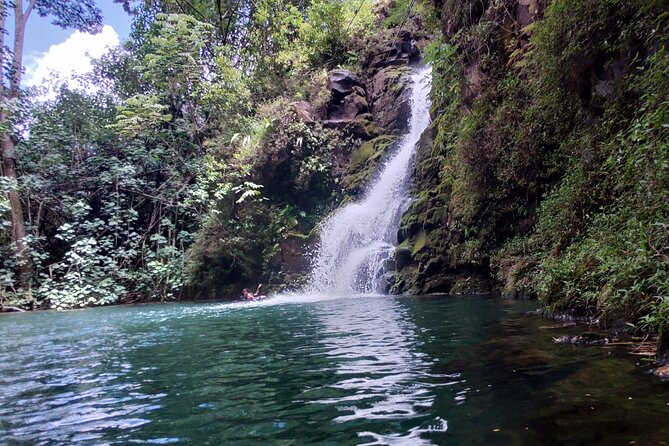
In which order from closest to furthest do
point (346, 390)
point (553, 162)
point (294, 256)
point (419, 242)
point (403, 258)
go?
point (346, 390)
point (553, 162)
point (419, 242)
point (403, 258)
point (294, 256)

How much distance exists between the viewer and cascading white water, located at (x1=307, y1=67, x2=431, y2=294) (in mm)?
14125

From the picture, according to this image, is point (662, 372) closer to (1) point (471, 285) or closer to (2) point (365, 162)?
(1) point (471, 285)

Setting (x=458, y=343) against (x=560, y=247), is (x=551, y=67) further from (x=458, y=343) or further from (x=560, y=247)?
(x=458, y=343)

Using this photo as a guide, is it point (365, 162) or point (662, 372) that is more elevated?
point (365, 162)

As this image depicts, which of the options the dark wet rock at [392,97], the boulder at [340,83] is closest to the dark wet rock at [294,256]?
the dark wet rock at [392,97]

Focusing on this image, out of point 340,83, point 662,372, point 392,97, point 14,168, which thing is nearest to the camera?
point 662,372

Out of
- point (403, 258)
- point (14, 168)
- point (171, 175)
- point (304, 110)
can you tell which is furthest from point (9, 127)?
point (403, 258)

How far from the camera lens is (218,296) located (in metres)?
18.4

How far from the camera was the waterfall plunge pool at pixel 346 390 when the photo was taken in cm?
272

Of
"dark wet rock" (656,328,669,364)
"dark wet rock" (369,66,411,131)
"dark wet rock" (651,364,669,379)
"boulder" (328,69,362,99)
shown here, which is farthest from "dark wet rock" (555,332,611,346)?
"boulder" (328,69,362,99)

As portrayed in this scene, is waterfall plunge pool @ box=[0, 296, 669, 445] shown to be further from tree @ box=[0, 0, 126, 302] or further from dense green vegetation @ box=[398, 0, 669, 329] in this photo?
tree @ box=[0, 0, 126, 302]

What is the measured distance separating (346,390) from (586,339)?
2.66 metres

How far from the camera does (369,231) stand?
1534 cm

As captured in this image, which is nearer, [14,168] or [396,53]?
[14,168]
